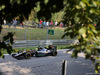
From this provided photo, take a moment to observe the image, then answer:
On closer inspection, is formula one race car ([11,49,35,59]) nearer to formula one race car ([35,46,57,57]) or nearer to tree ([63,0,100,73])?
formula one race car ([35,46,57,57])

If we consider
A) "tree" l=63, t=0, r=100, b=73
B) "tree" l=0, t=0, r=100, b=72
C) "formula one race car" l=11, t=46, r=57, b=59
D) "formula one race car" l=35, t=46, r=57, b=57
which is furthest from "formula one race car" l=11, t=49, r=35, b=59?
"tree" l=63, t=0, r=100, b=73

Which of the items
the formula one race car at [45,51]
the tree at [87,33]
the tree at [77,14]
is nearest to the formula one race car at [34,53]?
the formula one race car at [45,51]

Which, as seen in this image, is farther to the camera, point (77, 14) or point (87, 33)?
point (77, 14)

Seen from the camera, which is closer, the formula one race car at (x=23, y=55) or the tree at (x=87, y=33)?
the tree at (x=87, y=33)

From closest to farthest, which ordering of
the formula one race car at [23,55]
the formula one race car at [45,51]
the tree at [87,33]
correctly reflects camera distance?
the tree at [87,33] → the formula one race car at [23,55] → the formula one race car at [45,51]

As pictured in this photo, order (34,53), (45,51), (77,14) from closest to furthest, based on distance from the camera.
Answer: (77,14)
(34,53)
(45,51)

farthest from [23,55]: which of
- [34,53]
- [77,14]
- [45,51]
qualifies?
[77,14]

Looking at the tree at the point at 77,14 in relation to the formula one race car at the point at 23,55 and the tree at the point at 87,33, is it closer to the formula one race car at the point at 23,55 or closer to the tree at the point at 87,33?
the tree at the point at 87,33

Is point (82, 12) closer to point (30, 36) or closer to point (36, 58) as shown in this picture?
point (36, 58)

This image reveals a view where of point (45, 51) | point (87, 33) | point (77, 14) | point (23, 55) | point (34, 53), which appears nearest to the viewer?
point (87, 33)

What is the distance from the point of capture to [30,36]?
15.4 m

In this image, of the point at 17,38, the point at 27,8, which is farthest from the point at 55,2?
the point at 17,38

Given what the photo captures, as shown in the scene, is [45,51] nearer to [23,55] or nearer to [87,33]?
[23,55]

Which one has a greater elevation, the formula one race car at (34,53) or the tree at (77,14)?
the tree at (77,14)
